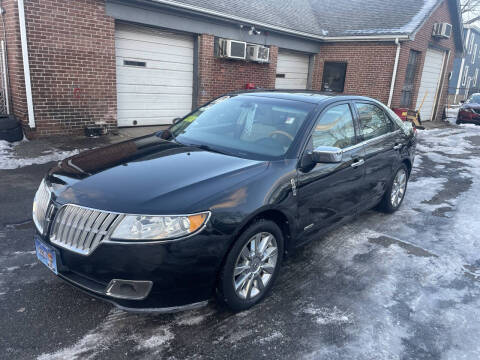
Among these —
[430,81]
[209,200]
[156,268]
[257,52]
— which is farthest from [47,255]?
[430,81]

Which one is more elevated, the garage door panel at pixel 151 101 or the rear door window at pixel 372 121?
the rear door window at pixel 372 121

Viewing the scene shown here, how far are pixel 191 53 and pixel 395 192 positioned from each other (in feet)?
25.0

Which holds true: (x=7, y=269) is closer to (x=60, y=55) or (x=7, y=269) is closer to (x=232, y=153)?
(x=232, y=153)

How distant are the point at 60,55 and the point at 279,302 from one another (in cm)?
733

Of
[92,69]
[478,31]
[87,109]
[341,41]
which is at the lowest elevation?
[87,109]

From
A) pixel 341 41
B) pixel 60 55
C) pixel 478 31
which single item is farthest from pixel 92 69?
pixel 478 31

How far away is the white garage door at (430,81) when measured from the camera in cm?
1722

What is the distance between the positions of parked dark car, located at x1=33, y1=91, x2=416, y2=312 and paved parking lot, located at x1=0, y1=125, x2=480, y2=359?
0.29 meters

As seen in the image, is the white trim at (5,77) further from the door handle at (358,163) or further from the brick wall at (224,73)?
the door handle at (358,163)

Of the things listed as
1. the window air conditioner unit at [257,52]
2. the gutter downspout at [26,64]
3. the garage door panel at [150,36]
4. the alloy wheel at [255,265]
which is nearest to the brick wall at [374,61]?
the window air conditioner unit at [257,52]

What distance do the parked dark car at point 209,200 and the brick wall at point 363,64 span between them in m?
11.2

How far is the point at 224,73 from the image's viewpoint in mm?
11609

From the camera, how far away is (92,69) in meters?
8.60

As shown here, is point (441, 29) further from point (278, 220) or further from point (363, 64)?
point (278, 220)
